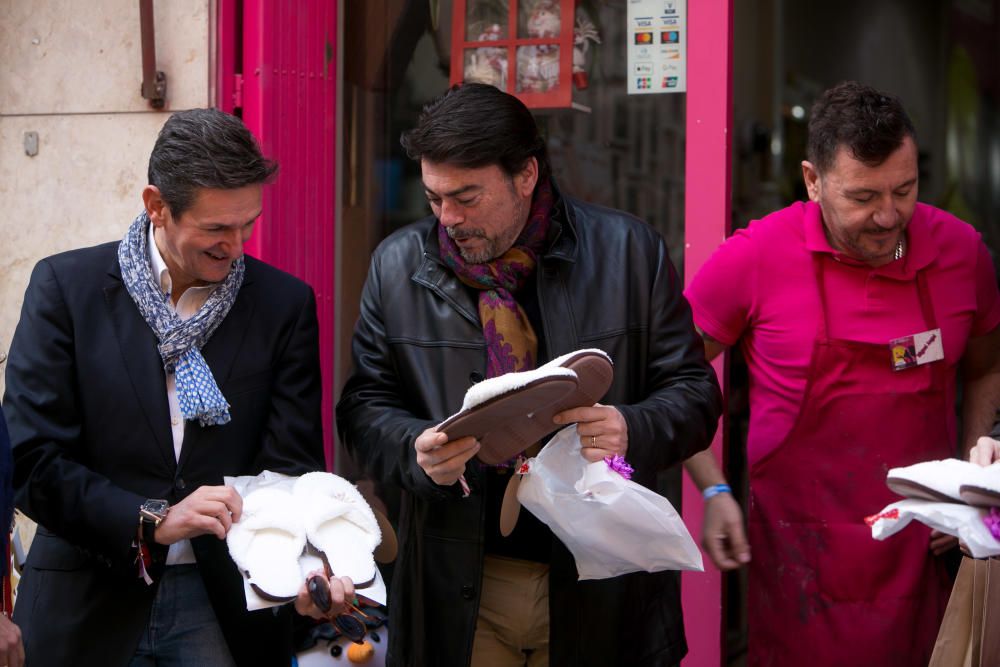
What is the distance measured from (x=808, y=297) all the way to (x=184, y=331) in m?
1.53

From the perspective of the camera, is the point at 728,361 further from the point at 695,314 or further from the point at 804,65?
the point at 804,65

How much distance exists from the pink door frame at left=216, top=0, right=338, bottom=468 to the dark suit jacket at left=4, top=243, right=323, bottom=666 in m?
1.20

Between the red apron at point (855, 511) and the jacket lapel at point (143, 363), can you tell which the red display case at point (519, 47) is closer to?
the red apron at point (855, 511)

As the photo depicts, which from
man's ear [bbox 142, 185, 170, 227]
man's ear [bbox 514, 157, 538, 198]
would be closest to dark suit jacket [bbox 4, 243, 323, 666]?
man's ear [bbox 142, 185, 170, 227]

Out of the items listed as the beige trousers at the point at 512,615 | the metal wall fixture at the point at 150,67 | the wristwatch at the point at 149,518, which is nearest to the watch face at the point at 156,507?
the wristwatch at the point at 149,518

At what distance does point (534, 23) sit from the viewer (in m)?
4.10

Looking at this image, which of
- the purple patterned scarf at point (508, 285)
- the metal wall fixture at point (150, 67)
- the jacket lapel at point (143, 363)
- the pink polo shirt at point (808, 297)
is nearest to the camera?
the jacket lapel at point (143, 363)

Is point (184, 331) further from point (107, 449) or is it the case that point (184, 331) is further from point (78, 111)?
point (78, 111)

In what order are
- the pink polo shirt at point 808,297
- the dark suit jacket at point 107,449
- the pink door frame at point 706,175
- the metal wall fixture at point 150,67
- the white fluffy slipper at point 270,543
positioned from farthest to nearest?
the metal wall fixture at point 150,67 → the pink door frame at point 706,175 → the pink polo shirt at point 808,297 → the dark suit jacket at point 107,449 → the white fluffy slipper at point 270,543

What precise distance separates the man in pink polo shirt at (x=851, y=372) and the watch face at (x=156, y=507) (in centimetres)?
126

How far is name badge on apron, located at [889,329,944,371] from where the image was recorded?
122 inches

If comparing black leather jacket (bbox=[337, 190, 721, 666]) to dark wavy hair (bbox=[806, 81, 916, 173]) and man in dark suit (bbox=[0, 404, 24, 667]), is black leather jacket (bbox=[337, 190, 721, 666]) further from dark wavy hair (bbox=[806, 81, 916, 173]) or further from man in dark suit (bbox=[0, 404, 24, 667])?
man in dark suit (bbox=[0, 404, 24, 667])

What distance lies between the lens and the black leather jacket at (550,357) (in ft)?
9.21

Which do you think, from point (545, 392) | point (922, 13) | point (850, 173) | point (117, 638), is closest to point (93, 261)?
point (117, 638)
